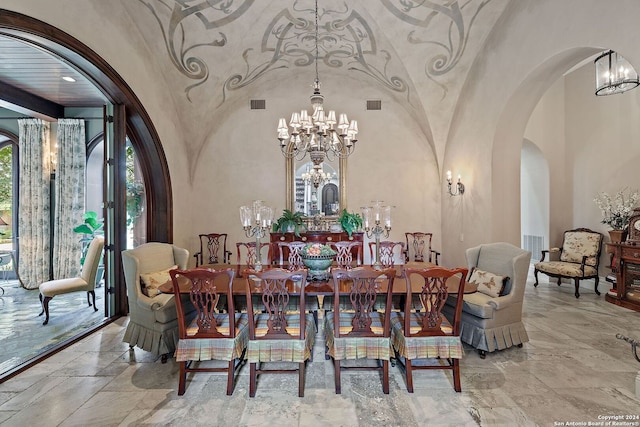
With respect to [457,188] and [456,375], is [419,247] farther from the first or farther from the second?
[456,375]

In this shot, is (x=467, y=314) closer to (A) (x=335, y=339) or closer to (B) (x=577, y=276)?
(A) (x=335, y=339)

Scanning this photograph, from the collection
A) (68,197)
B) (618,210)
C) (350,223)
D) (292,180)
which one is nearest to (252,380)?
(350,223)

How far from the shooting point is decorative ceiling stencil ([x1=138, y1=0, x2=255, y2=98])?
12.8ft

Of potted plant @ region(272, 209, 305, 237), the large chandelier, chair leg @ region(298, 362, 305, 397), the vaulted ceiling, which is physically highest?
the vaulted ceiling

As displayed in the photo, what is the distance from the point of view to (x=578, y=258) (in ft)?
17.9

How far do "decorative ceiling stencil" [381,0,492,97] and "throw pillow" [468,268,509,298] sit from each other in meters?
3.40

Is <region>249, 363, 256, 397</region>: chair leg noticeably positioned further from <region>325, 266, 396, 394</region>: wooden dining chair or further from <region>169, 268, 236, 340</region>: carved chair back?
<region>325, 266, 396, 394</region>: wooden dining chair

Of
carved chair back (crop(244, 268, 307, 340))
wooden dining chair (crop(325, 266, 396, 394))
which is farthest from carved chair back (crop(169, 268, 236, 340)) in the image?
wooden dining chair (crop(325, 266, 396, 394))

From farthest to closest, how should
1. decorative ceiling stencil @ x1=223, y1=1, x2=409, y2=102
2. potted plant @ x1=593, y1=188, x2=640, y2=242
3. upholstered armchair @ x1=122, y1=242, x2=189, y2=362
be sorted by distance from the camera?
potted plant @ x1=593, y1=188, x2=640, y2=242 → decorative ceiling stencil @ x1=223, y1=1, x2=409, y2=102 → upholstered armchair @ x1=122, y1=242, x2=189, y2=362

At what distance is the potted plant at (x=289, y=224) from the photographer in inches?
224

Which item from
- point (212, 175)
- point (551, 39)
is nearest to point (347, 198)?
point (212, 175)

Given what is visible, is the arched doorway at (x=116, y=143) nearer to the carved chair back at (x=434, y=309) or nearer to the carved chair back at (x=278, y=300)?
the carved chair back at (x=278, y=300)

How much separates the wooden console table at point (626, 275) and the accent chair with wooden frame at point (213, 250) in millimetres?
6597

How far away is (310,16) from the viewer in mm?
4449
